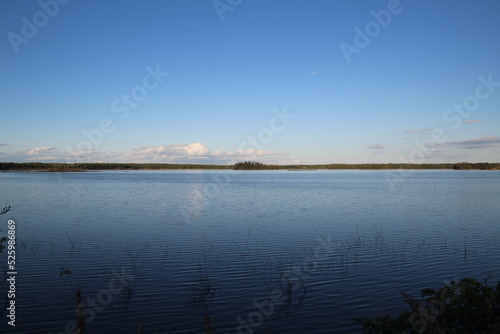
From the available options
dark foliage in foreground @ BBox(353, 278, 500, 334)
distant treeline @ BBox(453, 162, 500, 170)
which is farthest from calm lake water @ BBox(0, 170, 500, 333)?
distant treeline @ BBox(453, 162, 500, 170)

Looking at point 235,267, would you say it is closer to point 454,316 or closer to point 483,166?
point 454,316

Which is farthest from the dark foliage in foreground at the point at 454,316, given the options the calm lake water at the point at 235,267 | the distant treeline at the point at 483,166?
the distant treeline at the point at 483,166

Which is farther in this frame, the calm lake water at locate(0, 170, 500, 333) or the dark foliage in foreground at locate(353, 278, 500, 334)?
the calm lake water at locate(0, 170, 500, 333)

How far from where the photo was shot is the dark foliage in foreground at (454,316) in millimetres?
7090

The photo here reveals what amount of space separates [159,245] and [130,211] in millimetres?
14199

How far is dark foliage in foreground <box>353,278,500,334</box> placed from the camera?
7090mm

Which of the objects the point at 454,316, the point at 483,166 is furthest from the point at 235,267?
the point at 483,166

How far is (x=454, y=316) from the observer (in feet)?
25.7

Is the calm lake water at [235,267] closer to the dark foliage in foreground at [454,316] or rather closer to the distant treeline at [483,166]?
the dark foliage in foreground at [454,316]

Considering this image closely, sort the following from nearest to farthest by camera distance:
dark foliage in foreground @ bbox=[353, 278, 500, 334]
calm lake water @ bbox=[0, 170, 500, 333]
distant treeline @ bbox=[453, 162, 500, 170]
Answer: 1. dark foliage in foreground @ bbox=[353, 278, 500, 334]
2. calm lake water @ bbox=[0, 170, 500, 333]
3. distant treeline @ bbox=[453, 162, 500, 170]

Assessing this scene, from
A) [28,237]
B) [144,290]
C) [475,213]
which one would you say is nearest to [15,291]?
[144,290]

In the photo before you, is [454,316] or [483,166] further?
[483,166]

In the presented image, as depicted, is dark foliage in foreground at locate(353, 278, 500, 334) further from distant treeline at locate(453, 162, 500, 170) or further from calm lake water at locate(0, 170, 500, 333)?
distant treeline at locate(453, 162, 500, 170)

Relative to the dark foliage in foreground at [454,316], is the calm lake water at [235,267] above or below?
below
